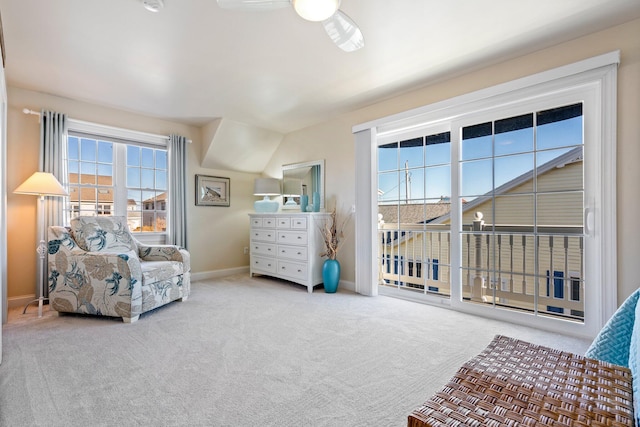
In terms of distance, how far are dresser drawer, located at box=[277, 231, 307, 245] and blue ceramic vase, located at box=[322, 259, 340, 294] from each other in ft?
1.39

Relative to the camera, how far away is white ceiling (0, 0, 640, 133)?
1.98 meters

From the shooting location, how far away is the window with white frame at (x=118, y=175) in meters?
3.67

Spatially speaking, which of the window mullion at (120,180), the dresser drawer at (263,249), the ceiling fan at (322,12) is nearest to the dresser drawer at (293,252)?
the dresser drawer at (263,249)

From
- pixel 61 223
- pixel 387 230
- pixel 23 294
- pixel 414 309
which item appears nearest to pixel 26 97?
pixel 61 223

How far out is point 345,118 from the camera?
13.2 ft

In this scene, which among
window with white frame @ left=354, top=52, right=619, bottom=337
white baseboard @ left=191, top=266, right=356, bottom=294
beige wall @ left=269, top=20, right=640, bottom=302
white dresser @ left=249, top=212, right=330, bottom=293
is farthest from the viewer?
white baseboard @ left=191, top=266, right=356, bottom=294

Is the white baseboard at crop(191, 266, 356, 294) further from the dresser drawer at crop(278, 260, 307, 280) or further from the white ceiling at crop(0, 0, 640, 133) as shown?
the white ceiling at crop(0, 0, 640, 133)

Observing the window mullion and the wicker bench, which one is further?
the window mullion

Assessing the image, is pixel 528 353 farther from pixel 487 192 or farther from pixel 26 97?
pixel 26 97

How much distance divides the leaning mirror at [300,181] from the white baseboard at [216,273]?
132cm

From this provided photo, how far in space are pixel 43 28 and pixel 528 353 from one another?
355 cm

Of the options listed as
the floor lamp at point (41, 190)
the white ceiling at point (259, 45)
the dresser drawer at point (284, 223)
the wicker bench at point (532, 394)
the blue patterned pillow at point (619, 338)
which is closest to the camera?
the wicker bench at point (532, 394)

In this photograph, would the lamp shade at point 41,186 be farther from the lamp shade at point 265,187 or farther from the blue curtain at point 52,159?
the lamp shade at point 265,187

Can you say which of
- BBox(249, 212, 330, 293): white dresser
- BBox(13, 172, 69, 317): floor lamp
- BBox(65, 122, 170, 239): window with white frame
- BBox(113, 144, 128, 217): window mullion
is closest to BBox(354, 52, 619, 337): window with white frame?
BBox(249, 212, 330, 293): white dresser
